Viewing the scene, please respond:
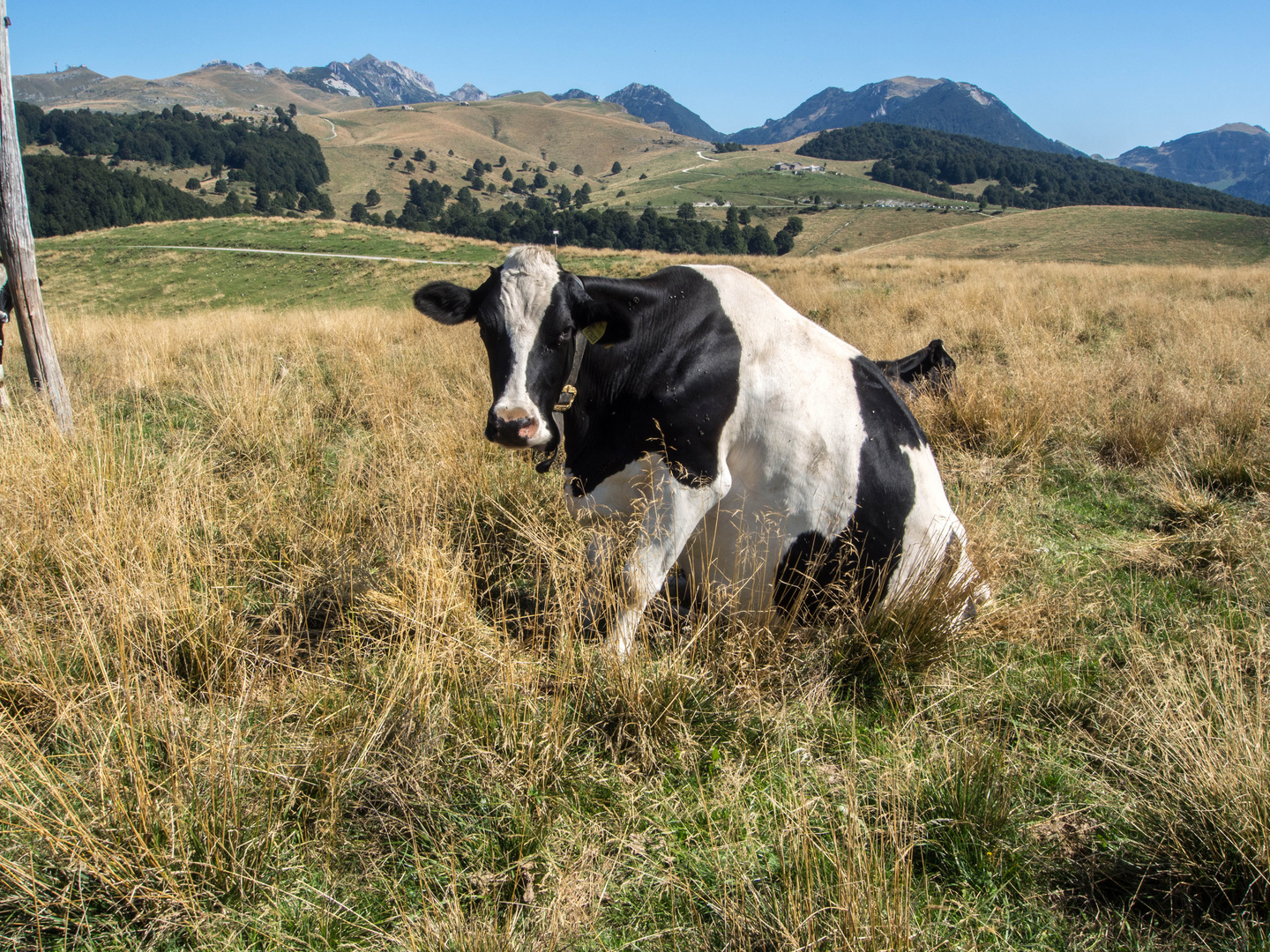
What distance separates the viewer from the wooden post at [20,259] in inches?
208

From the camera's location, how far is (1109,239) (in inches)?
2408

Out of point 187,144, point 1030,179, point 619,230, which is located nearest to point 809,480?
point 619,230

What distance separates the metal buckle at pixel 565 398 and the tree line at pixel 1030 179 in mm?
152152

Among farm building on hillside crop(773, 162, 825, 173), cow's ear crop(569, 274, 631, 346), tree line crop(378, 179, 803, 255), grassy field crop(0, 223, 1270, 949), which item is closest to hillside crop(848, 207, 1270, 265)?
tree line crop(378, 179, 803, 255)

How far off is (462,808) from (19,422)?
461 centimetres

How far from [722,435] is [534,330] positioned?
0.97 m

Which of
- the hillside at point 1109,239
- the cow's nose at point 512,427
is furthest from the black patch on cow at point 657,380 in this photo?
the hillside at point 1109,239

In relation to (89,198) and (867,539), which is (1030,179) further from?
(867,539)

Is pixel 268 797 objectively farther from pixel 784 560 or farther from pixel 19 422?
pixel 19 422

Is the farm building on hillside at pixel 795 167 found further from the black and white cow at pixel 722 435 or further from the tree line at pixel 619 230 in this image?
the black and white cow at pixel 722 435

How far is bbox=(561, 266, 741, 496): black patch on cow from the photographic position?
123 inches

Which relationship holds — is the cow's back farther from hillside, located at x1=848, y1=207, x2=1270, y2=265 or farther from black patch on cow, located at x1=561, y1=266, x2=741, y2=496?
hillside, located at x1=848, y1=207, x2=1270, y2=265

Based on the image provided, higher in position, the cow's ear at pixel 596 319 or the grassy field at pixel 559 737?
the cow's ear at pixel 596 319

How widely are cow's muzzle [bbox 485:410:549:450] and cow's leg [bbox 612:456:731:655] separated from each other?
1.93 ft
